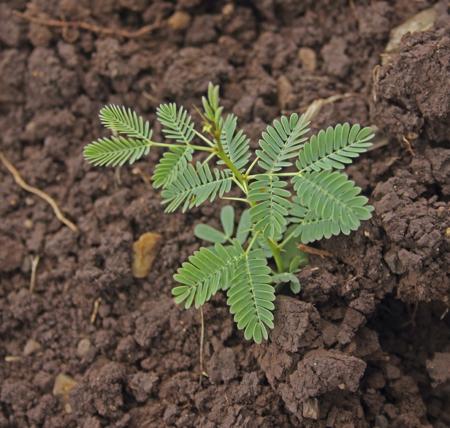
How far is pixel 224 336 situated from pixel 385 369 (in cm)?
57

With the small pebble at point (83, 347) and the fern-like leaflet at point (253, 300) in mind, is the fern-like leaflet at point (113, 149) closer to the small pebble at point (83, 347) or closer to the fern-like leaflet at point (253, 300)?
the fern-like leaflet at point (253, 300)

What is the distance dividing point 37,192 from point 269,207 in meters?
1.24

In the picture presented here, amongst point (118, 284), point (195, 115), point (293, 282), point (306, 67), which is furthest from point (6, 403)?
point (306, 67)

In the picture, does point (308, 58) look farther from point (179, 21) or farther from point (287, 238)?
point (287, 238)

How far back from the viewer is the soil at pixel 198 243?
2.21 metres

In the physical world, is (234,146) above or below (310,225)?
above

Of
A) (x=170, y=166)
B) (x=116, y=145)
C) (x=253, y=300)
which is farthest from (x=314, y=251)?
(x=116, y=145)

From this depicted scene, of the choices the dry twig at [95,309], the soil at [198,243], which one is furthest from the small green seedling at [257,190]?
the dry twig at [95,309]

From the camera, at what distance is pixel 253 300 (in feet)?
6.89

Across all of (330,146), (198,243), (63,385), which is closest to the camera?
(330,146)

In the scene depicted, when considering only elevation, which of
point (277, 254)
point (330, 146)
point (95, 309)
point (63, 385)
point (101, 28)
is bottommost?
point (63, 385)

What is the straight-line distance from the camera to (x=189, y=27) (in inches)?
121

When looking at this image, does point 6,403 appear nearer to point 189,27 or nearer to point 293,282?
point 293,282

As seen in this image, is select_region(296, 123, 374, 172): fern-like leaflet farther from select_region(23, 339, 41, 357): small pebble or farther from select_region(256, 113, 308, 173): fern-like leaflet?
select_region(23, 339, 41, 357): small pebble
